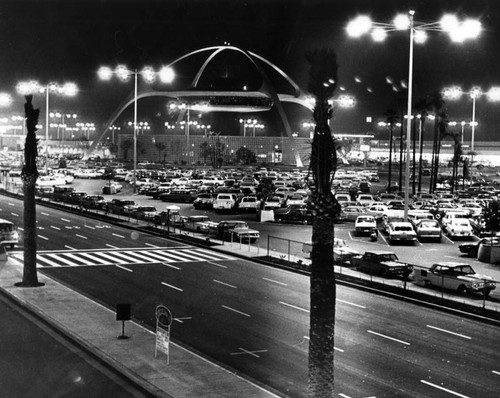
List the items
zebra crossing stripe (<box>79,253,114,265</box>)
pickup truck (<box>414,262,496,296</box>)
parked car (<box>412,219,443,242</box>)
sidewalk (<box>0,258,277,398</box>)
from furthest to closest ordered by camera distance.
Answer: parked car (<box>412,219,443,242</box>), zebra crossing stripe (<box>79,253,114,265</box>), pickup truck (<box>414,262,496,296</box>), sidewalk (<box>0,258,277,398</box>)

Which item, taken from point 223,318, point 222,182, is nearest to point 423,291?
point 223,318

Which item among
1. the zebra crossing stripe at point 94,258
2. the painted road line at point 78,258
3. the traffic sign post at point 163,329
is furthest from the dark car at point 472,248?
the traffic sign post at point 163,329

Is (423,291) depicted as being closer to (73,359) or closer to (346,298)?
(346,298)

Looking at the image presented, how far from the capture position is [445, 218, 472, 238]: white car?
162ft

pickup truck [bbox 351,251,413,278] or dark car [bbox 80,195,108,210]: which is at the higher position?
dark car [bbox 80,195,108,210]

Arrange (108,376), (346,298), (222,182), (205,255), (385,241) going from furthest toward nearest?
(222,182), (385,241), (205,255), (346,298), (108,376)

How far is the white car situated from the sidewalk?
2807cm

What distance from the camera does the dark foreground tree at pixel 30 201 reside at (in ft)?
101

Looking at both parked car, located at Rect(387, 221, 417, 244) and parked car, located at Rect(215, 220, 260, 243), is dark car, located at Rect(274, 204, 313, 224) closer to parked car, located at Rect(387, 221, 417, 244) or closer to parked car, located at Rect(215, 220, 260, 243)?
parked car, located at Rect(215, 220, 260, 243)

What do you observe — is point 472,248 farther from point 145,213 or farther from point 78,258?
point 145,213

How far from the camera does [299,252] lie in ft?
138

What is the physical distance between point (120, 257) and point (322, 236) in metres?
28.0

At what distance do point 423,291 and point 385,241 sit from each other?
669 inches

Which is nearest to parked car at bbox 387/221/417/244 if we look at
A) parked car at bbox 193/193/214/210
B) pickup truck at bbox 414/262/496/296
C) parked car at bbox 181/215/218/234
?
parked car at bbox 181/215/218/234
